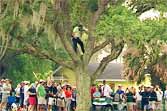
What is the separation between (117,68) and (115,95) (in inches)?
983

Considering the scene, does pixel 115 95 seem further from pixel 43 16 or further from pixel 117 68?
pixel 117 68

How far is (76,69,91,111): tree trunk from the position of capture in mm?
26188

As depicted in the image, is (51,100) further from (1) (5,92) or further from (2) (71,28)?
(2) (71,28)

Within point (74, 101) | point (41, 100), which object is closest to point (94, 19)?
point (74, 101)

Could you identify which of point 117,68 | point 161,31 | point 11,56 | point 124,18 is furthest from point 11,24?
point 117,68

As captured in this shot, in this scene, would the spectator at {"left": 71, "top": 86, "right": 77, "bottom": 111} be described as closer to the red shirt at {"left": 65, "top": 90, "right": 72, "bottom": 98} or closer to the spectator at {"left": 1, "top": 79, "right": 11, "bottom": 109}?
the red shirt at {"left": 65, "top": 90, "right": 72, "bottom": 98}

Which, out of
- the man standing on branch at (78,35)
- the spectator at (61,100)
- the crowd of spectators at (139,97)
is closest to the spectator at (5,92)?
the spectator at (61,100)

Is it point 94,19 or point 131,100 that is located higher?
point 94,19

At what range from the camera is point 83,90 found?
26.5 meters

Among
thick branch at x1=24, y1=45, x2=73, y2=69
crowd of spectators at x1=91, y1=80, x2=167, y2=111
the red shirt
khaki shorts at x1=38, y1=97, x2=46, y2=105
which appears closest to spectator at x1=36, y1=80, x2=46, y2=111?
khaki shorts at x1=38, y1=97, x2=46, y2=105

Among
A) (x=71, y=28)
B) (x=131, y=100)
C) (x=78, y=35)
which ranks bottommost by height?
(x=131, y=100)

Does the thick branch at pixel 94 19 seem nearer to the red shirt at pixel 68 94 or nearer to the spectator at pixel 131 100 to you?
the red shirt at pixel 68 94

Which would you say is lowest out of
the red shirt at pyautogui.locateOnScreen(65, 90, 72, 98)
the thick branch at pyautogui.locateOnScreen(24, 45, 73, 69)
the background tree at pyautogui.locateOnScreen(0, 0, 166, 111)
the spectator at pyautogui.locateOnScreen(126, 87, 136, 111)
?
the spectator at pyautogui.locateOnScreen(126, 87, 136, 111)

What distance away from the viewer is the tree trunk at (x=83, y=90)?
26.2m
